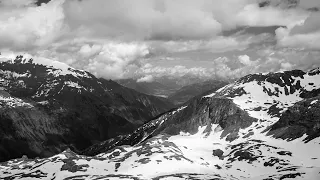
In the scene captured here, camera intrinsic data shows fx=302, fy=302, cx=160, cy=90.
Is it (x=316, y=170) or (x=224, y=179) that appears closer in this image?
(x=316, y=170)

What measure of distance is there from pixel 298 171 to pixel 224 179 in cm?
4593

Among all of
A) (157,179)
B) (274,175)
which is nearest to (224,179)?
(274,175)

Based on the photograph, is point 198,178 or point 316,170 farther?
point 198,178

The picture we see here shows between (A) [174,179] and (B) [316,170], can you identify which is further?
(A) [174,179]

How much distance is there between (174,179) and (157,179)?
36.5 ft

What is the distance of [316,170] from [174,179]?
87500 millimetres

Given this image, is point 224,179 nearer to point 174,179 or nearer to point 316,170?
point 174,179

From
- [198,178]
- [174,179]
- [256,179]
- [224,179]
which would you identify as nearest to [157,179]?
[174,179]

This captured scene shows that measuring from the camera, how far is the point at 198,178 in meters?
198

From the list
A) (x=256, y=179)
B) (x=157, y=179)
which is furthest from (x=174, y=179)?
(x=256, y=179)

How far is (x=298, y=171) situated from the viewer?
7431 inches

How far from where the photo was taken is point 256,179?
19400 cm

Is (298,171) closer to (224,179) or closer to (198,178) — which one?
(224,179)

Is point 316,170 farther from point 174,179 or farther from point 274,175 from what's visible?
point 174,179
